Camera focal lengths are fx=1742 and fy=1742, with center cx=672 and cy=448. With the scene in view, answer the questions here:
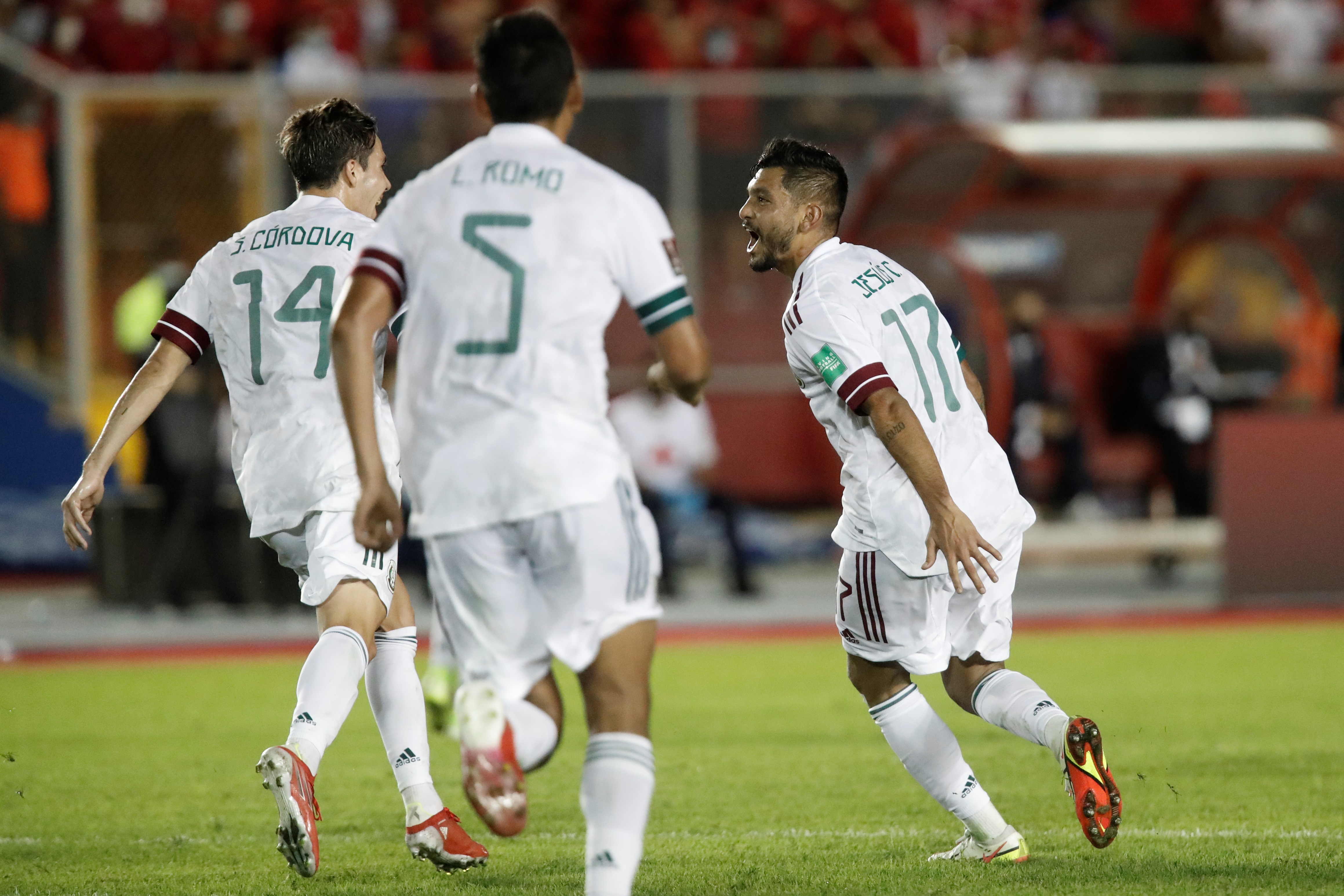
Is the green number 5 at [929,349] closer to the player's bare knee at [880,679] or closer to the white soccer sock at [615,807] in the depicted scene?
the player's bare knee at [880,679]

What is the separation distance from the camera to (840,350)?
4.62 m

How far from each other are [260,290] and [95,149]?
9.80m

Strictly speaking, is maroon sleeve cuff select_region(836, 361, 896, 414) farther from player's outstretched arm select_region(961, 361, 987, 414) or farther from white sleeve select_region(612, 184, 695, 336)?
white sleeve select_region(612, 184, 695, 336)

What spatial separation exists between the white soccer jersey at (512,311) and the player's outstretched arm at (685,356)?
0.04 metres

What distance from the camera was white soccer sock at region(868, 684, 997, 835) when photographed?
189 inches

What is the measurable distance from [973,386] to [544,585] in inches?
71.8

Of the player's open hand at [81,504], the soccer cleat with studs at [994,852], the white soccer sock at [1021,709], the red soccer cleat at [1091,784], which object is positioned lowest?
the soccer cleat with studs at [994,852]

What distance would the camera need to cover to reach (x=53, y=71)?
14.3m

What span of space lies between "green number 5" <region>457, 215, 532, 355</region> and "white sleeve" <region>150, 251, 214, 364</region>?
59.0 inches

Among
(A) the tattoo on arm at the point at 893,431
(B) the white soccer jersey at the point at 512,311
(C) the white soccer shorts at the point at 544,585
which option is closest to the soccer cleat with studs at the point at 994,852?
(A) the tattoo on arm at the point at 893,431

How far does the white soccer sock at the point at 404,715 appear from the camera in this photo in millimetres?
4926

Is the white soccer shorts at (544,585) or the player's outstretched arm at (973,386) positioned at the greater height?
the player's outstretched arm at (973,386)

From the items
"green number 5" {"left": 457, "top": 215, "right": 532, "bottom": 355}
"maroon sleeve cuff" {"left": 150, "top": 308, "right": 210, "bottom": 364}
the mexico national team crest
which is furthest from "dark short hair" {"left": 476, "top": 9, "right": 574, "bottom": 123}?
"maroon sleeve cuff" {"left": 150, "top": 308, "right": 210, "bottom": 364}

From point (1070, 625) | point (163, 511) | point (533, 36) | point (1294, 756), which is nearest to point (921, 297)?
point (533, 36)
